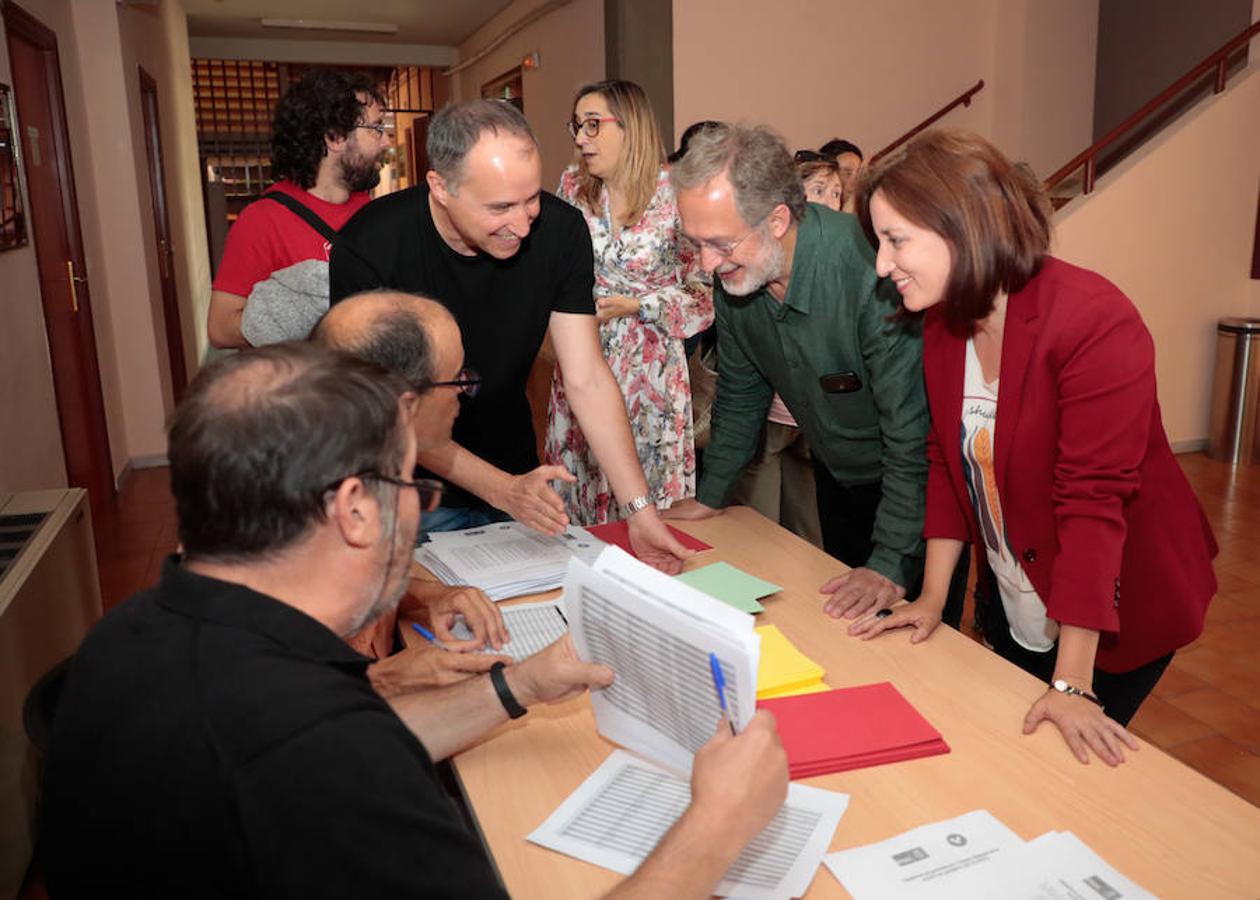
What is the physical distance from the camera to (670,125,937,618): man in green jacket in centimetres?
198

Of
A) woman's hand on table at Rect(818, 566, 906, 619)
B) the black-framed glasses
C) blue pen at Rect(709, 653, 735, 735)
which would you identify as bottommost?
woman's hand on table at Rect(818, 566, 906, 619)

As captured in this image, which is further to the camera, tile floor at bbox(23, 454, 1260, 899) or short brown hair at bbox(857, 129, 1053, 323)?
tile floor at bbox(23, 454, 1260, 899)

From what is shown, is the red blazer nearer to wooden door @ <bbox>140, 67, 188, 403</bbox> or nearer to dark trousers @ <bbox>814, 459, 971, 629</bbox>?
dark trousers @ <bbox>814, 459, 971, 629</bbox>

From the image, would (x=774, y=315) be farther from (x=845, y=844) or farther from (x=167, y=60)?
(x=167, y=60)

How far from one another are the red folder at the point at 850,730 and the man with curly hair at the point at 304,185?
1797mm

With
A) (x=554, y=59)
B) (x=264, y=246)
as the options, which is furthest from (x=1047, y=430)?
(x=554, y=59)

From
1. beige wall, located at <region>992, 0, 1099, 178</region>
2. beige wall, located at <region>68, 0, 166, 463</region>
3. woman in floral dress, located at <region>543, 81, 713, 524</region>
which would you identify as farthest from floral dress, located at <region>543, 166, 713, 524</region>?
beige wall, located at <region>992, 0, 1099, 178</region>

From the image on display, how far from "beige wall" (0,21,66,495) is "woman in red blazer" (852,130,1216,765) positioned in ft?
10.3

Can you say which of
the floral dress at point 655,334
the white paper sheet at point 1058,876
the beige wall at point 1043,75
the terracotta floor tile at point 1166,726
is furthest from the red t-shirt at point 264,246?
the beige wall at point 1043,75

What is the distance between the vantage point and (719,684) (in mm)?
1116

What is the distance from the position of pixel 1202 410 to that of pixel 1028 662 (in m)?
4.63

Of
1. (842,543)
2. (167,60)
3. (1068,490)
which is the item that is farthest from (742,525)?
(167,60)

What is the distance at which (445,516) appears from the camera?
2.29 metres

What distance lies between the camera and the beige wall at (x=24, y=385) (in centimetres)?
360
